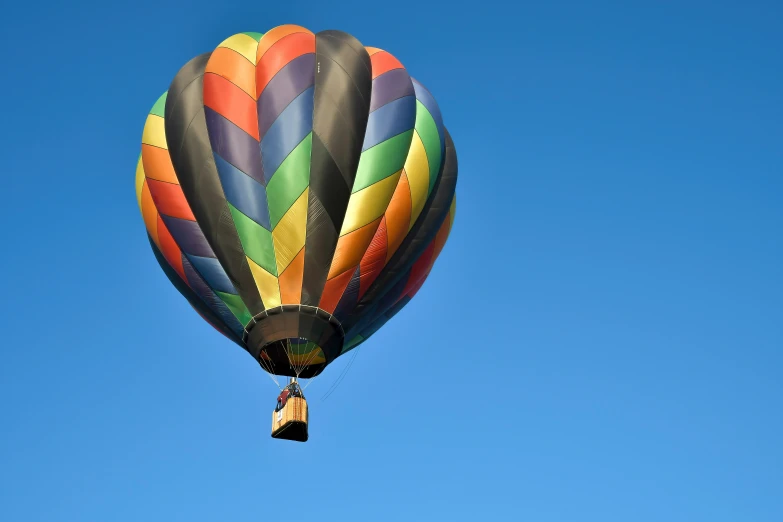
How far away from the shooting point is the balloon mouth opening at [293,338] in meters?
19.5

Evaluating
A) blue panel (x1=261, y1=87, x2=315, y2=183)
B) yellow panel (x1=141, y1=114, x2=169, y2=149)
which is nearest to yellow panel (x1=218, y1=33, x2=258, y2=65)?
blue panel (x1=261, y1=87, x2=315, y2=183)

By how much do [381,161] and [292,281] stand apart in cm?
221

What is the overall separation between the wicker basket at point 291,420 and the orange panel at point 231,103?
153 inches

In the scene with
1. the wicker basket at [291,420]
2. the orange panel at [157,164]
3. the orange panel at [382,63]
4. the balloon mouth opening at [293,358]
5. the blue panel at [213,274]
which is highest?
the orange panel at [382,63]

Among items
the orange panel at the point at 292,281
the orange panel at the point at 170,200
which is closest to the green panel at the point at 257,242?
the orange panel at the point at 292,281

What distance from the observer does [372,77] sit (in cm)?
2105

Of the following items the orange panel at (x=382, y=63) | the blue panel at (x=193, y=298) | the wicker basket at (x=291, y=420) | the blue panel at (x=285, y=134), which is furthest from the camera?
the orange panel at (x=382, y=63)

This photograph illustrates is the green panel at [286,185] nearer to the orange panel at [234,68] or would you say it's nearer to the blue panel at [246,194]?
the blue panel at [246,194]

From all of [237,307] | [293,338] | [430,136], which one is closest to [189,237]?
[237,307]

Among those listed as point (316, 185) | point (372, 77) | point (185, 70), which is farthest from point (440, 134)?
point (185, 70)

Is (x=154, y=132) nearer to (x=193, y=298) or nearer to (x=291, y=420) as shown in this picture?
(x=193, y=298)

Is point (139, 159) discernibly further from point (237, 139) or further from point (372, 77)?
point (372, 77)

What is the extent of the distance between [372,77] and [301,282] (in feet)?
11.6

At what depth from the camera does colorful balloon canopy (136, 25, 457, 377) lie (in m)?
19.6
